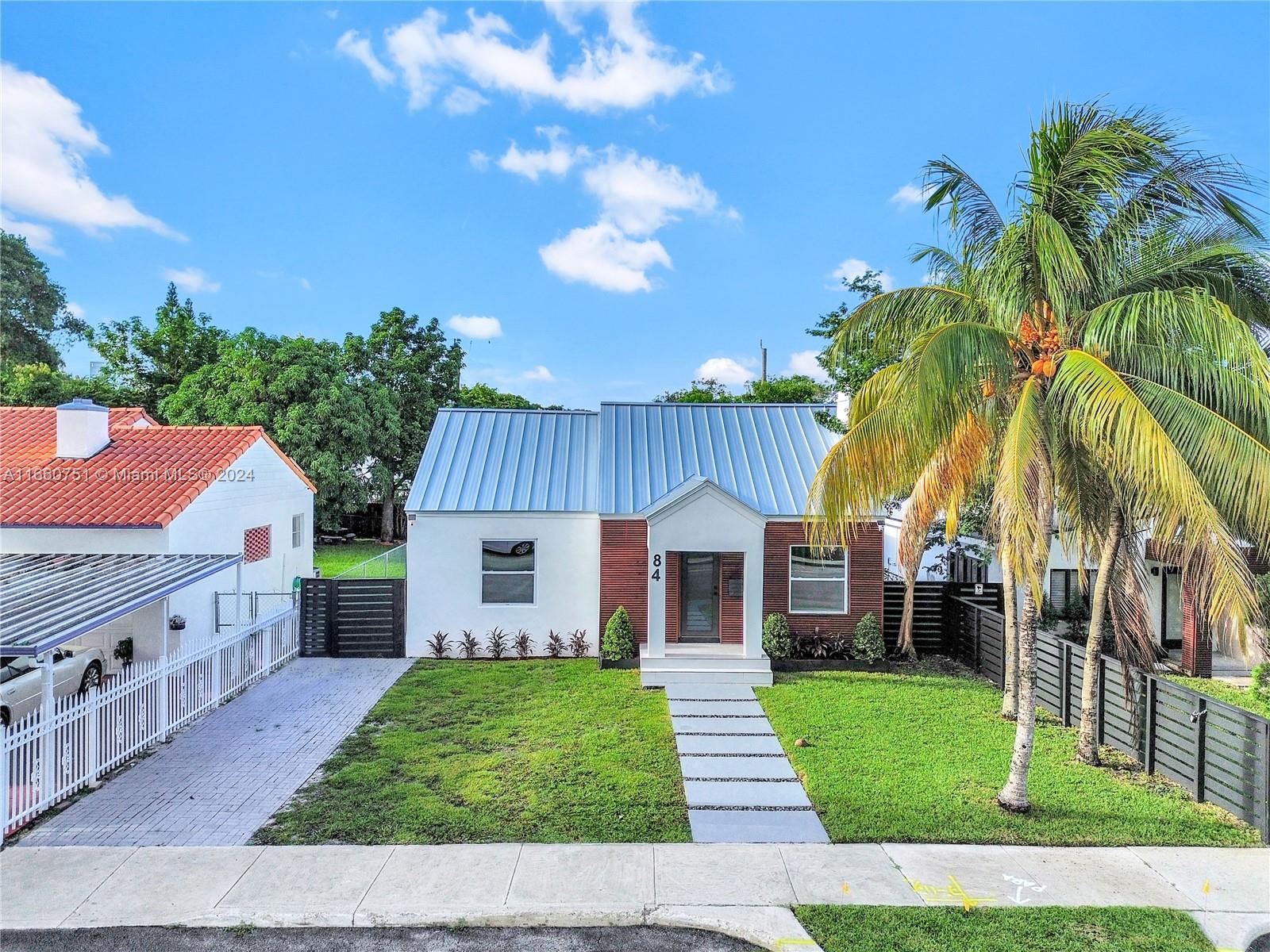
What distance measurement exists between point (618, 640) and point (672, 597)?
5.07ft

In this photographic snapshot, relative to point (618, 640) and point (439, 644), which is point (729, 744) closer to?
point (618, 640)

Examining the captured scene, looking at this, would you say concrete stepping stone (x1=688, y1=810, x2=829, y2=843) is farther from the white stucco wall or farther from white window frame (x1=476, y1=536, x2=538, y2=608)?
white window frame (x1=476, y1=536, x2=538, y2=608)

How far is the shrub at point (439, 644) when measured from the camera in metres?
14.7

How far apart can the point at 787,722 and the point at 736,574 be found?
14.1 feet

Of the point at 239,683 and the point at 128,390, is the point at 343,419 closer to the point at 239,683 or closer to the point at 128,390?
the point at 128,390

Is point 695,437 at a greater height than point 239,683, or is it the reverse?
point 695,437

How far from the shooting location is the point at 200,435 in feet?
49.2

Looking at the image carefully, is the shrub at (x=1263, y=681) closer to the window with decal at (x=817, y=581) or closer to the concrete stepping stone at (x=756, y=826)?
the concrete stepping stone at (x=756, y=826)

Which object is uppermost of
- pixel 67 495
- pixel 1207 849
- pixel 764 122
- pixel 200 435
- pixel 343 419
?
pixel 764 122

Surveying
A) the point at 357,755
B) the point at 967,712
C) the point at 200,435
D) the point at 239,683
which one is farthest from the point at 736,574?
the point at 200,435

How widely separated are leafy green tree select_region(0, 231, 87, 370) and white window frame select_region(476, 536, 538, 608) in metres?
35.8

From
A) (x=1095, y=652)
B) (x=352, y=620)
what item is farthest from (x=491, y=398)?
(x=1095, y=652)

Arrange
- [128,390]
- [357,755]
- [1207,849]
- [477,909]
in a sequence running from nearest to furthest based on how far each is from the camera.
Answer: [477,909] < [1207,849] < [357,755] < [128,390]

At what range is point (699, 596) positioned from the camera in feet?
48.0
